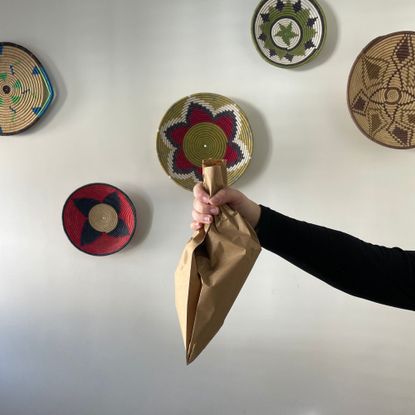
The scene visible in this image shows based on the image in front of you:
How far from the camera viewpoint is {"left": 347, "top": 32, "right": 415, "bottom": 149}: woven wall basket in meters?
1.16

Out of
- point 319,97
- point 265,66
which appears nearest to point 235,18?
point 265,66

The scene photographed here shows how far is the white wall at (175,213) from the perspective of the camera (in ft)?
4.08

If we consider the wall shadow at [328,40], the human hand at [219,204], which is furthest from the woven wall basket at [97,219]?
the wall shadow at [328,40]

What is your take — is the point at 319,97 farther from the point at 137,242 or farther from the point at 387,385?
the point at 387,385

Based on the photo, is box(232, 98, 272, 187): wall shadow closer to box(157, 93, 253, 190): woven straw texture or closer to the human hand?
box(157, 93, 253, 190): woven straw texture

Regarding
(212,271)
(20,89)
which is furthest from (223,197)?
(20,89)

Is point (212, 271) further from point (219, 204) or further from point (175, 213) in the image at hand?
point (175, 213)

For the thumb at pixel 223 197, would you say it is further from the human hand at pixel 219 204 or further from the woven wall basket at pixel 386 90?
the woven wall basket at pixel 386 90

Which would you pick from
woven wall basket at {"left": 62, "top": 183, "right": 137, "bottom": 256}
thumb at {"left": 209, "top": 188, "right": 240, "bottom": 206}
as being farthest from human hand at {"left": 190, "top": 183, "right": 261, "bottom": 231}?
woven wall basket at {"left": 62, "top": 183, "right": 137, "bottom": 256}

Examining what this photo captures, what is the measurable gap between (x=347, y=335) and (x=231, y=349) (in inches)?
15.6

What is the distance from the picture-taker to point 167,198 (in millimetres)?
1303

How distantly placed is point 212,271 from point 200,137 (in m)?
0.65

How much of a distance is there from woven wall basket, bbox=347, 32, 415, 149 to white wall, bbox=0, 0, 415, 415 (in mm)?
61

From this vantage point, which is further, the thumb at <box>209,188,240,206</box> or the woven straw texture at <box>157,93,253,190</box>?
the woven straw texture at <box>157,93,253,190</box>
